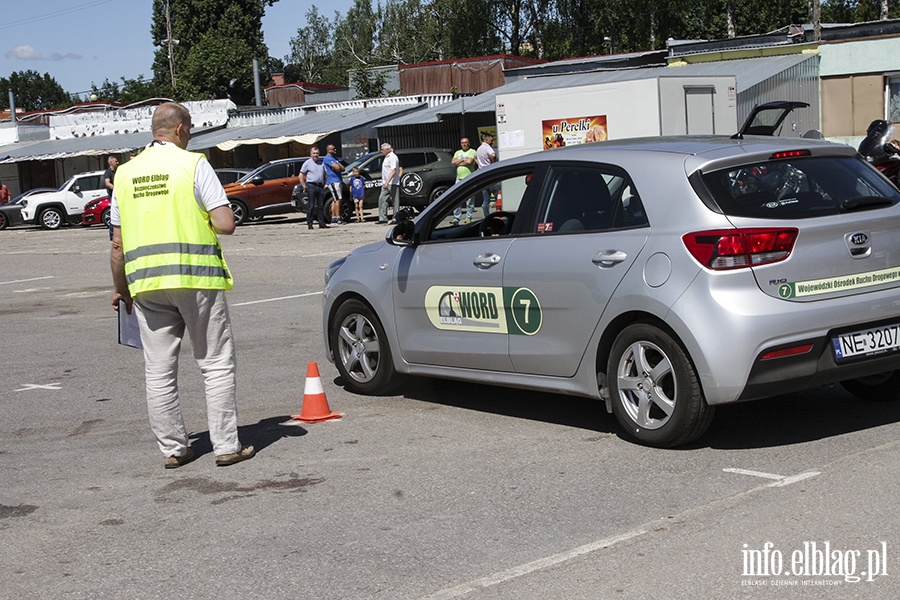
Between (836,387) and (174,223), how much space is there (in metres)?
4.31

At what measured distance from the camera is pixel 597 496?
540cm

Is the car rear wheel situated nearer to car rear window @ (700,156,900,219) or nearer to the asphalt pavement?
the asphalt pavement

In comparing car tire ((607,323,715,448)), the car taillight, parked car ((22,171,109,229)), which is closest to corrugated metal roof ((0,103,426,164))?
parked car ((22,171,109,229))

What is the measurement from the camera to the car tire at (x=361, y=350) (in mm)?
7949

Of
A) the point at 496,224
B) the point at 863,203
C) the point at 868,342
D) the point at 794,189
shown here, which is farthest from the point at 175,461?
the point at 863,203

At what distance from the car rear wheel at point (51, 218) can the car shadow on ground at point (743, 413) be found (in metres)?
33.1

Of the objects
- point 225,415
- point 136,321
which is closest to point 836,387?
point 225,415

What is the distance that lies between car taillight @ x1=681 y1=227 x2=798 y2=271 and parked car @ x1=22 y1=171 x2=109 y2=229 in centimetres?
3530

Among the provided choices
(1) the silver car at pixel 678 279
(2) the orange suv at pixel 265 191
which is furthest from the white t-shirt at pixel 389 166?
(1) the silver car at pixel 678 279

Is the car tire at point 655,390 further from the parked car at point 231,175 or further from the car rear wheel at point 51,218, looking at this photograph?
the car rear wheel at point 51,218

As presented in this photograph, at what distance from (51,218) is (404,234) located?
33778 millimetres

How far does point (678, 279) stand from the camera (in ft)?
19.4

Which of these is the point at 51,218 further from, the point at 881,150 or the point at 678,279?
the point at 678,279

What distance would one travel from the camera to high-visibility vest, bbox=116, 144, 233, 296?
6094mm
